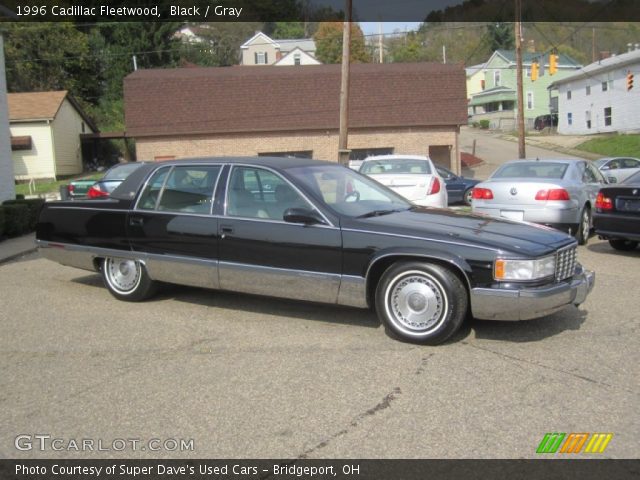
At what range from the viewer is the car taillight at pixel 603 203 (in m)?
9.67

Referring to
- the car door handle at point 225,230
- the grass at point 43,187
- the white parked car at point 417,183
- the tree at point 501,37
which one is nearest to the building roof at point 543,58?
the tree at point 501,37

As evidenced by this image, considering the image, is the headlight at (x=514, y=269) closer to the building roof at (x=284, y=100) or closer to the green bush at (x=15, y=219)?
the green bush at (x=15, y=219)

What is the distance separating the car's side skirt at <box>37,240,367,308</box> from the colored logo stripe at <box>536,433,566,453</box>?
7.30 ft

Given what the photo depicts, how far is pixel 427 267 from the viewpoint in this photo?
5.43 m

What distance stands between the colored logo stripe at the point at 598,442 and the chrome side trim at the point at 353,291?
234 centimetres

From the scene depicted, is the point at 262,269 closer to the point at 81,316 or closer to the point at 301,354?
the point at 301,354

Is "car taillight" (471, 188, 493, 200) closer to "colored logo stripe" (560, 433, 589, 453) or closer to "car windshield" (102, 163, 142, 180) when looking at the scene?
"colored logo stripe" (560, 433, 589, 453)

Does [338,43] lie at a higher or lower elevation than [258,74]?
higher

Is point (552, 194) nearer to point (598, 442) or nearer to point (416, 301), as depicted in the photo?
point (416, 301)

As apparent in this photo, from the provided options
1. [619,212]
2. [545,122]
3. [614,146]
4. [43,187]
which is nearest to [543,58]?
[545,122]

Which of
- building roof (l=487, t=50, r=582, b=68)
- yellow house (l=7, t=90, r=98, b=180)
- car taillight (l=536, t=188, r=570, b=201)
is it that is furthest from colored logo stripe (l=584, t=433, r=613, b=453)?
building roof (l=487, t=50, r=582, b=68)

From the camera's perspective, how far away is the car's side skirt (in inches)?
228

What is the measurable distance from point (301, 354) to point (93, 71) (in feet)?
179

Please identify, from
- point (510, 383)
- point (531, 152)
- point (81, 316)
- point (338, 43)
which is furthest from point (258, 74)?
point (338, 43)
